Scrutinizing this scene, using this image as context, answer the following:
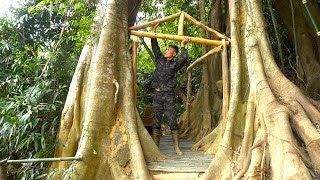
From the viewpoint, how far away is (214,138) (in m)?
5.92

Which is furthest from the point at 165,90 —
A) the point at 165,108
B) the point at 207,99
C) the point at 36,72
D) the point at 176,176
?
the point at 207,99

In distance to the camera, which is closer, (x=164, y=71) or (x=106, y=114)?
(x=106, y=114)

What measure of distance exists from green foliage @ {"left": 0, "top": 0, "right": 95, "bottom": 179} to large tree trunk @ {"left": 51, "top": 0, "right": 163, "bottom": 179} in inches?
15.1

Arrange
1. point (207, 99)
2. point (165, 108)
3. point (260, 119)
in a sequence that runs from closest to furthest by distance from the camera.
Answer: point (260, 119) → point (165, 108) → point (207, 99)

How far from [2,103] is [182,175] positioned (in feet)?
10.3

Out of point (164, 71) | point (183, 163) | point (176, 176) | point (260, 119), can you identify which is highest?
point (164, 71)

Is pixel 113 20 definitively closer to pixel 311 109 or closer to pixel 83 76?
pixel 83 76

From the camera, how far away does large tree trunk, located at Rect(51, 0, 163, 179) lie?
14.9ft

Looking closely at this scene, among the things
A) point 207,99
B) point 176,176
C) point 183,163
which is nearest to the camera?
point 176,176

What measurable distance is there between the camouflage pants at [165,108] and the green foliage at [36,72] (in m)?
1.65

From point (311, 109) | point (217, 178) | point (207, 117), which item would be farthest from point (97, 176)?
point (207, 117)

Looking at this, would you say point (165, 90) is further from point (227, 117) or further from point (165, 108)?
point (227, 117)

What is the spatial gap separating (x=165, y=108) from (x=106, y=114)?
1.24 meters

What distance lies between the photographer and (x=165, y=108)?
565cm
